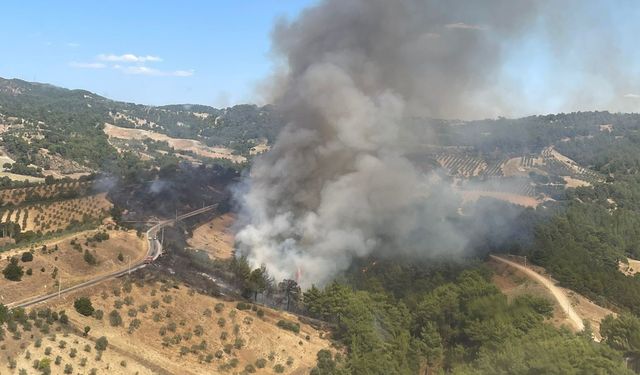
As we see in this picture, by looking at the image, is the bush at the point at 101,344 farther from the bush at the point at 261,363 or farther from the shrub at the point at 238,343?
the bush at the point at 261,363

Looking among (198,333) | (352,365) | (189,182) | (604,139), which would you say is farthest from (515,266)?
(604,139)

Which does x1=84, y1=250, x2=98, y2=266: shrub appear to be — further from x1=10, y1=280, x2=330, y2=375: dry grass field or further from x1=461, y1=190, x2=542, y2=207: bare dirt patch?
x1=461, y1=190, x2=542, y2=207: bare dirt patch

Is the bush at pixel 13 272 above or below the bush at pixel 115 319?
above

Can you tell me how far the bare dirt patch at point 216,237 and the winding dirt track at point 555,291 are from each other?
31344 mm

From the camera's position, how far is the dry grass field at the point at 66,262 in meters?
34.9

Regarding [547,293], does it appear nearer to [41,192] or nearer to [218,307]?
[218,307]

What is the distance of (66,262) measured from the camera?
Result: 41.1 metres

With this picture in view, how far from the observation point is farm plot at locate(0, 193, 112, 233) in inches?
2370

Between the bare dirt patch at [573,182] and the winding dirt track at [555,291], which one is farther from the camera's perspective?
the bare dirt patch at [573,182]

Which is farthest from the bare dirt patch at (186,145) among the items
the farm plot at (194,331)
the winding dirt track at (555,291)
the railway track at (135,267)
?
the farm plot at (194,331)

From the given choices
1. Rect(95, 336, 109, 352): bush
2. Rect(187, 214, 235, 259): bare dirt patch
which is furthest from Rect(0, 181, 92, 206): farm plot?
Rect(95, 336, 109, 352): bush

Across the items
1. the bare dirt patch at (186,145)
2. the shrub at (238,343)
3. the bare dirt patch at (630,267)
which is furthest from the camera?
the bare dirt patch at (186,145)

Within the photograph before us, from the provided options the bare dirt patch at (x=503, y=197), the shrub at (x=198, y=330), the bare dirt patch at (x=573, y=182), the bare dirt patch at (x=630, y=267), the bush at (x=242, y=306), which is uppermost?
the bare dirt patch at (x=573, y=182)

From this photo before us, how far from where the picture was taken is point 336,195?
51.3 meters
